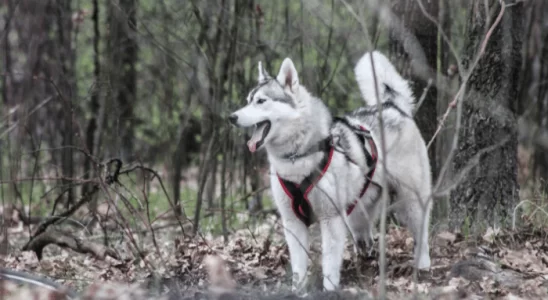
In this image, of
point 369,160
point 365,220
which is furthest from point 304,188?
point 365,220

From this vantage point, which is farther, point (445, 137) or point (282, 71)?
point (445, 137)

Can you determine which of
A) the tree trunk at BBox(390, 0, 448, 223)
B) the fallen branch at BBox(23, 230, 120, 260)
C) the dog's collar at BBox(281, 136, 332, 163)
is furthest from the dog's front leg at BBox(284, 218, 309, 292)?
the tree trunk at BBox(390, 0, 448, 223)

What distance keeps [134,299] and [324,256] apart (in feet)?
6.30

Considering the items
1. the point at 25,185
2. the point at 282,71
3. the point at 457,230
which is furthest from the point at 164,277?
the point at 25,185

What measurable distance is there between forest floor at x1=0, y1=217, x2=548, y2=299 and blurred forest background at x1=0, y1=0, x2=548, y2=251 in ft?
1.18

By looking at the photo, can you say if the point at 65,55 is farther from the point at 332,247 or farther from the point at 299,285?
the point at 299,285

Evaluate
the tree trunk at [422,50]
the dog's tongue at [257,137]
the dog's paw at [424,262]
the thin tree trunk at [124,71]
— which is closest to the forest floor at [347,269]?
the dog's paw at [424,262]

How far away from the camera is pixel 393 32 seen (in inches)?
302

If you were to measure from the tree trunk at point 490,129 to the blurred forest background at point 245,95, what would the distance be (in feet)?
0.04

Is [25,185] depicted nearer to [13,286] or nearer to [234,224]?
[234,224]

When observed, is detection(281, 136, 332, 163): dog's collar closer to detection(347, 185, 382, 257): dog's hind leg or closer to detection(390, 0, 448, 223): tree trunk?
detection(347, 185, 382, 257): dog's hind leg

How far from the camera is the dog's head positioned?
551cm

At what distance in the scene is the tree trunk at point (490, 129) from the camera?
21.8 feet

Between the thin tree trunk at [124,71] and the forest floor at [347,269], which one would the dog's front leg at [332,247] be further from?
the thin tree trunk at [124,71]
